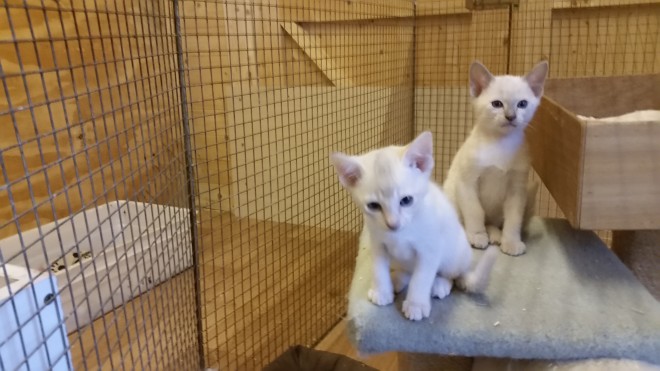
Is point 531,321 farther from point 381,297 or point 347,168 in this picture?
point 347,168

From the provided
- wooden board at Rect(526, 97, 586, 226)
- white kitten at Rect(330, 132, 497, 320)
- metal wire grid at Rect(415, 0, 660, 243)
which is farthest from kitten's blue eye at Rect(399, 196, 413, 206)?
metal wire grid at Rect(415, 0, 660, 243)

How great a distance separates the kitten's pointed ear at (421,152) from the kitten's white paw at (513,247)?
46 centimetres

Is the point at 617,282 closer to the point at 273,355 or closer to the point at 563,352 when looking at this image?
the point at 563,352

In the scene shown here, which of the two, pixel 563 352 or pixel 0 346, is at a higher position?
pixel 0 346

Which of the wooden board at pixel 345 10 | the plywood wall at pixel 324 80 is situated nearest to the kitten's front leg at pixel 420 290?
the plywood wall at pixel 324 80

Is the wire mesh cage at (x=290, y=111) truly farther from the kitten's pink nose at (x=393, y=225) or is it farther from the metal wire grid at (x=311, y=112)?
the kitten's pink nose at (x=393, y=225)

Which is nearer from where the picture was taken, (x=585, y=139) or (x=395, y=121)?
(x=585, y=139)

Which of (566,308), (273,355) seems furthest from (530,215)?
(273,355)

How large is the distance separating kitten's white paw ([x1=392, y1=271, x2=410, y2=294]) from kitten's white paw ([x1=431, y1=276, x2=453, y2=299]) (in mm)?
63

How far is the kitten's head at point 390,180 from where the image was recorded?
88 cm

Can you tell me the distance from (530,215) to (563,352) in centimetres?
59

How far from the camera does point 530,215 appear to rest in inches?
57.0

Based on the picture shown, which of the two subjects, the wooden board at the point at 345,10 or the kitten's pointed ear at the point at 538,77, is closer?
the kitten's pointed ear at the point at 538,77

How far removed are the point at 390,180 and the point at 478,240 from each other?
0.54 metres
